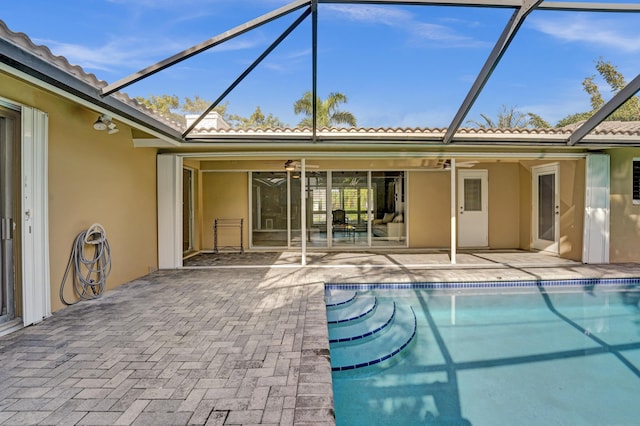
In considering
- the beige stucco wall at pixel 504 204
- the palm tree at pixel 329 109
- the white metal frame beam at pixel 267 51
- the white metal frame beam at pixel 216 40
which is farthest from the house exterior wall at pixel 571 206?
the palm tree at pixel 329 109

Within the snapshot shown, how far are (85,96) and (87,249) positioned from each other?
2332mm

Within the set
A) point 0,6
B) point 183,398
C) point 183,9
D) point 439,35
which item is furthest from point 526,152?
point 0,6

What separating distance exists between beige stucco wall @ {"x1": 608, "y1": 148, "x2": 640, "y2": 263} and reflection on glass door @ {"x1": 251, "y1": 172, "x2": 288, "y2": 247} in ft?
25.4

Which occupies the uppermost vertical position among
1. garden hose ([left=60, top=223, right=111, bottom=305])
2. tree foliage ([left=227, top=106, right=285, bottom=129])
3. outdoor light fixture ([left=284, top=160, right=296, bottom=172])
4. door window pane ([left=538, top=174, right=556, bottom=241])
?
tree foliage ([left=227, top=106, right=285, bottom=129])

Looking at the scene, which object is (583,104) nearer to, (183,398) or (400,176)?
(400,176)

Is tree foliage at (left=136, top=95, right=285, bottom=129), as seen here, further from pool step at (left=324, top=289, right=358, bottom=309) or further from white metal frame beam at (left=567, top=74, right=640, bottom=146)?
white metal frame beam at (left=567, top=74, right=640, bottom=146)

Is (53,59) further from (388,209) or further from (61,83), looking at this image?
(388,209)

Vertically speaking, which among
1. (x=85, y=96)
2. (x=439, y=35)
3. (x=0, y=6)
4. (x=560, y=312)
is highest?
(x=0, y=6)

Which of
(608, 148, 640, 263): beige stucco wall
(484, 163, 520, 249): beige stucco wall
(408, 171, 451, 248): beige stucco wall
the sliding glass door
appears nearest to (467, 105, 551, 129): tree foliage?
(484, 163, 520, 249): beige stucco wall

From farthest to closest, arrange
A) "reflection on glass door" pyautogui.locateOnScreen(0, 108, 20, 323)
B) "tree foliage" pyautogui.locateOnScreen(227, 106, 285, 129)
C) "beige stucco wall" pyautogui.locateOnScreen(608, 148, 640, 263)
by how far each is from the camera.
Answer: "tree foliage" pyautogui.locateOnScreen(227, 106, 285, 129) < "beige stucco wall" pyautogui.locateOnScreen(608, 148, 640, 263) < "reflection on glass door" pyautogui.locateOnScreen(0, 108, 20, 323)

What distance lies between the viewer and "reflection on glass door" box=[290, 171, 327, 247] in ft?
33.7

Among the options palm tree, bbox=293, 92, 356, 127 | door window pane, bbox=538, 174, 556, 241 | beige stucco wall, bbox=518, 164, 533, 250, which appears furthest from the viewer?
palm tree, bbox=293, 92, 356, 127

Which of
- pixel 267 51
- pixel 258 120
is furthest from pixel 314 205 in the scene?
pixel 258 120

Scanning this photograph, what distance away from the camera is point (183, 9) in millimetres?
6258
